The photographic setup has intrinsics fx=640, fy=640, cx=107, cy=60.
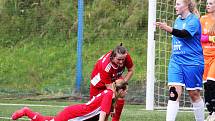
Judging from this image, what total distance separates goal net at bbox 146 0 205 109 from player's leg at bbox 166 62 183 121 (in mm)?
4505

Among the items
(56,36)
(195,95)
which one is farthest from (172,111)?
(56,36)

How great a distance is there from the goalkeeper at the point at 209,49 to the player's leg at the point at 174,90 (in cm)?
83

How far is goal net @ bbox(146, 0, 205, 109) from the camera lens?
12500 millimetres

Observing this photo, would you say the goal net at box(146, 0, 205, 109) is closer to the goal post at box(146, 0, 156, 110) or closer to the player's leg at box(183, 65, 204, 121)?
the goal post at box(146, 0, 156, 110)

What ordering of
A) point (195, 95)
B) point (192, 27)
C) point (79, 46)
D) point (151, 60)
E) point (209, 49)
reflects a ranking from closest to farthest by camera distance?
1. point (192, 27)
2. point (195, 95)
3. point (209, 49)
4. point (151, 60)
5. point (79, 46)

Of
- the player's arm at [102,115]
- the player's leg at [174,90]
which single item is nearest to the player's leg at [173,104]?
the player's leg at [174,90]

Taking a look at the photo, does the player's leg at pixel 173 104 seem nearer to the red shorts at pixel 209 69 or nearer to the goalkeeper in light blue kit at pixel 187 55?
the goalkeeper in light blue kit at pixel 187 55

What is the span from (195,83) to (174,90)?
1.21ft

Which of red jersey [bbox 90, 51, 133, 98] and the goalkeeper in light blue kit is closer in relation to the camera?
the goalkeeper in light blue kit

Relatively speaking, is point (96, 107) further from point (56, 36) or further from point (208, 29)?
point (56, 36)

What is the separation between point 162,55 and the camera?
42.2 ft

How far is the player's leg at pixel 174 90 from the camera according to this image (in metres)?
7.52

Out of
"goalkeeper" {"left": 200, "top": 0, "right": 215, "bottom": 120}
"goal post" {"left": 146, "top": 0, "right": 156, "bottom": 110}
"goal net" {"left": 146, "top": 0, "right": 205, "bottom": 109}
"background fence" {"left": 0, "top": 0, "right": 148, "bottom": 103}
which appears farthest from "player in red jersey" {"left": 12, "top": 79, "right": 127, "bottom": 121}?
"background fence" {"left": 0, "top": 0, "right": 148, "bottom": 103}

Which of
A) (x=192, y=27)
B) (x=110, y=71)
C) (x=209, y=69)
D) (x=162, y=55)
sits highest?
(x=192, y=27)
